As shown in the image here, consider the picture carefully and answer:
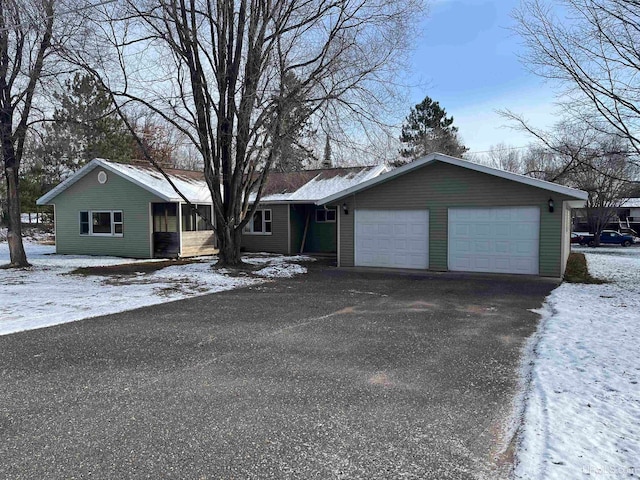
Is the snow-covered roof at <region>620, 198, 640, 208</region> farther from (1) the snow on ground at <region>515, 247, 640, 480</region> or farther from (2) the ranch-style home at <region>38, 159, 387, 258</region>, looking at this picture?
(1) the snow on ground at <region>515, 247, 640, 480</region>

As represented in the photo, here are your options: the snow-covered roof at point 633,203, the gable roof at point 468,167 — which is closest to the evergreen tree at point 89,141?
the gable roof at point 468,167

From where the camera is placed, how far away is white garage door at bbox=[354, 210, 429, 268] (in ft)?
46.7

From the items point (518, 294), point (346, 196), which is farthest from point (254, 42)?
point (518, 294)

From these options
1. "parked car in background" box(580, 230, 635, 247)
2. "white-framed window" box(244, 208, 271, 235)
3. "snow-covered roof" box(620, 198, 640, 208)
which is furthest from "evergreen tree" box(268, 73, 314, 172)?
"snow-covered roof" box(620, 198, 640, 208)

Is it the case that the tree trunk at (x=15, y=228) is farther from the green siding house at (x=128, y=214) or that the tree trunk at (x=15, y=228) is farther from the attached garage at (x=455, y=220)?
the attached garage at (x=455, y=220)

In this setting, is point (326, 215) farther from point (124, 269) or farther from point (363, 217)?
point (124, 269)

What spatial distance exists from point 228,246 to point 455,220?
6856 millimetres

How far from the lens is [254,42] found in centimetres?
1400

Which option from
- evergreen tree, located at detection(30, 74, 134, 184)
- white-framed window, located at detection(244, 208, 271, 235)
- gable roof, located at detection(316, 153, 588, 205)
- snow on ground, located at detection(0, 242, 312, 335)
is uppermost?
evergreen tree, located at detection(30, 74, 134, 184)

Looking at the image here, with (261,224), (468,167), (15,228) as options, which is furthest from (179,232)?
(468,167)

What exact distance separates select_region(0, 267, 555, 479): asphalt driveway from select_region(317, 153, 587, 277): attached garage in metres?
5.18

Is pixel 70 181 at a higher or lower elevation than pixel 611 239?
higher

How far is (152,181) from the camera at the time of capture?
18938 mm

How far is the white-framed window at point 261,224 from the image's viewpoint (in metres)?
20.3
